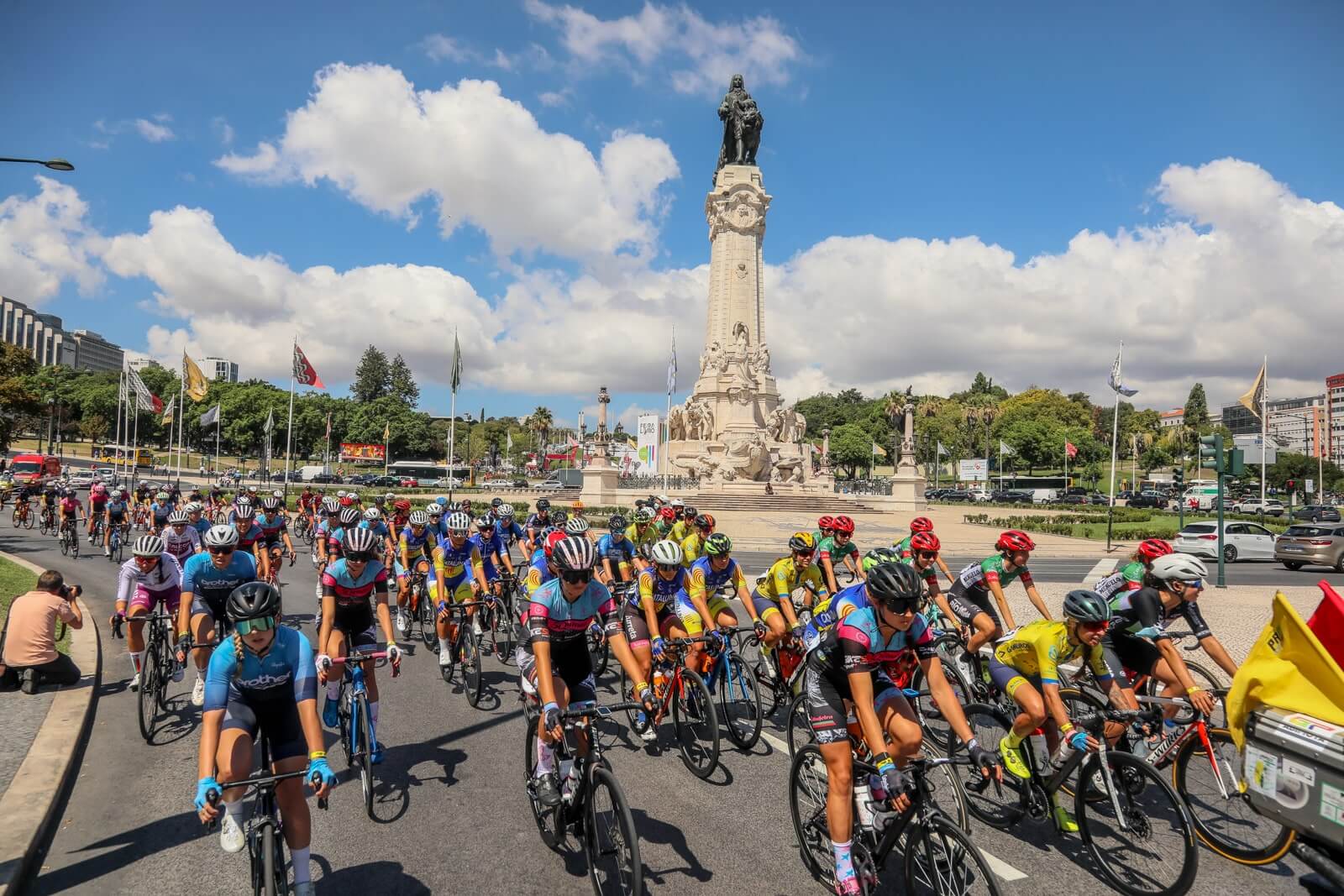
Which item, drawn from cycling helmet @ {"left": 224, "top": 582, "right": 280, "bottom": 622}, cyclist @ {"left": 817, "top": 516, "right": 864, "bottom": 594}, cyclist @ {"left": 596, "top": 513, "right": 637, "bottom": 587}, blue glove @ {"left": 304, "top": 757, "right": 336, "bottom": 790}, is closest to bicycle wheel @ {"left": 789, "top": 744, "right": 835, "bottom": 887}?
blue glove @ {"left": 304, "top": 757, "right": 336, "bottom": 790}

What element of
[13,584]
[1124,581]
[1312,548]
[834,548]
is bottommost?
[13,584]

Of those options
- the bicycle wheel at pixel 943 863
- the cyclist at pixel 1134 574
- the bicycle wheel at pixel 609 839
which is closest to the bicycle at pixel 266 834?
the bicycle wheel at pixel 609 839

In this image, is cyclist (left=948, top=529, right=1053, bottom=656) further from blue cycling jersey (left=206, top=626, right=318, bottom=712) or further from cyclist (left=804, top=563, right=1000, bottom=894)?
blue cycling jersey (left=206, top=626, right=318, bottom=712)

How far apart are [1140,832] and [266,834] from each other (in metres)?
5.14

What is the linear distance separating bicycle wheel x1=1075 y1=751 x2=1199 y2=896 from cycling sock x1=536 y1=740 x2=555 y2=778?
11.4ft

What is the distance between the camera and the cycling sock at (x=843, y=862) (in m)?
3.98

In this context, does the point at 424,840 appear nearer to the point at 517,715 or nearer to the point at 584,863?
the point at 584,863

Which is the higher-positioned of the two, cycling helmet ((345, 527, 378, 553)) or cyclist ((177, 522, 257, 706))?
cycling helmet ((345, 527, 378, 553))

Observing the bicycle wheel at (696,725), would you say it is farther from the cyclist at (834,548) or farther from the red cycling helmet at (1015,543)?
the red cycling helmet at (1015,543)

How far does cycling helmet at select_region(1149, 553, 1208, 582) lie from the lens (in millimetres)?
5648

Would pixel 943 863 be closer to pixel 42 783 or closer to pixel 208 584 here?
pixel 42 783

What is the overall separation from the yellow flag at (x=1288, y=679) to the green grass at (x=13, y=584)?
12391mm

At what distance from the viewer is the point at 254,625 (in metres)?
3.92

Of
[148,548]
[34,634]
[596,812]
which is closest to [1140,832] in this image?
[596,812]
